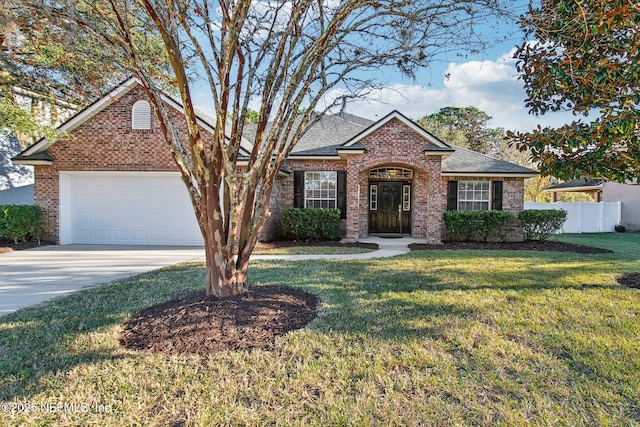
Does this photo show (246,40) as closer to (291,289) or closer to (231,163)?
(231,163)

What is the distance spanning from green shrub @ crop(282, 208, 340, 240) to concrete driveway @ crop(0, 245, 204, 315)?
3424 mm

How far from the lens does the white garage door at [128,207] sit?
11.6 m

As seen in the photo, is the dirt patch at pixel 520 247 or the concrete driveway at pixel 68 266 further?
the dirt patch at pixel 520 247

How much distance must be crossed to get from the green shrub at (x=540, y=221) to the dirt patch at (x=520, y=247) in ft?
1.62

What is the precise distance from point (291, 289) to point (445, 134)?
28.9 metres

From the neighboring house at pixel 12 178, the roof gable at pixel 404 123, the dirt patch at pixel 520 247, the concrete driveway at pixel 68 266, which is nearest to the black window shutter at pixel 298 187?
the roof gable at pixel 404 123

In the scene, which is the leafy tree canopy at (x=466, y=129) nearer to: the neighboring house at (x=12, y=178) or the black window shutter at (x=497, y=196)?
the black window shutter at (x=497, y=196)

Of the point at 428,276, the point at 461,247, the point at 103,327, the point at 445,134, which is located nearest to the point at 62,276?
the point at 103,327

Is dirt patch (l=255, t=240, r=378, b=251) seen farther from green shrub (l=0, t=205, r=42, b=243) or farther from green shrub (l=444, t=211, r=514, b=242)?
green shrub (l=0, t=205, r=42, b=243)

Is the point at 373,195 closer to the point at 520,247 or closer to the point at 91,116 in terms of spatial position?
the point at 520,247

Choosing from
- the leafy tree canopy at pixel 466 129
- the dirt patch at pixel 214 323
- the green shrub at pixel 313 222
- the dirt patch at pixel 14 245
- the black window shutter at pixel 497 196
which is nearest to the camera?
the dirt patch at pixel 214 323

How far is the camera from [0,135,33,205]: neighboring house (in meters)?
15.0

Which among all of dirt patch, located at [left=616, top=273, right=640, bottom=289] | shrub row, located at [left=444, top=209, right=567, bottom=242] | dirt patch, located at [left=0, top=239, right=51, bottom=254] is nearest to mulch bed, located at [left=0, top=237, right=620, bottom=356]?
dirt patch, located at [left=616, top=273, right=640, bottom=289]

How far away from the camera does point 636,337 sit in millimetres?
3914
